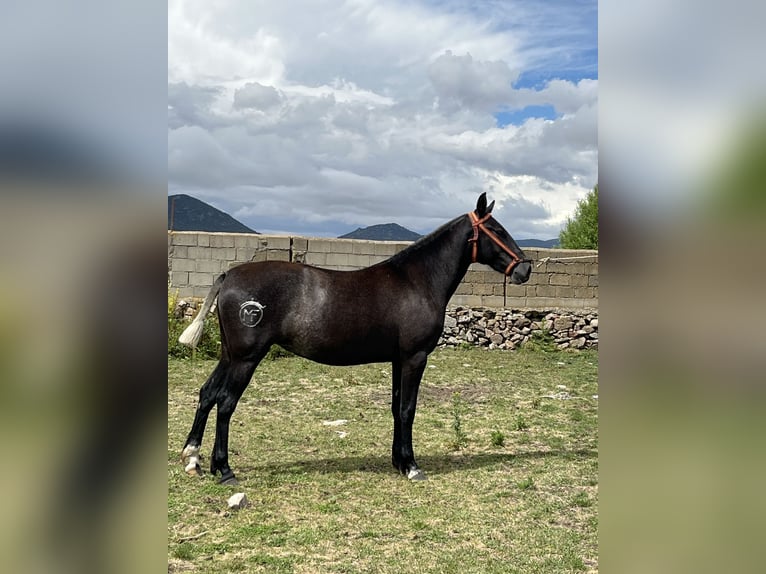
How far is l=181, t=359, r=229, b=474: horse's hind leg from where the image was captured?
4793 millimetres

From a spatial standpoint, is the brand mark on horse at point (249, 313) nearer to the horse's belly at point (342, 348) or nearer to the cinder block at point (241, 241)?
the horse's belly at point (342, 348)

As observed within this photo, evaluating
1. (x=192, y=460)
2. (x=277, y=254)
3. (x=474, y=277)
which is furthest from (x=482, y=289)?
(x=192, y=460)

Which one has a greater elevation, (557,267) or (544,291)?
(557,267)

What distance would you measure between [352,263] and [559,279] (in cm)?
391

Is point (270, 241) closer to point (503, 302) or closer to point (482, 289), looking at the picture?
point (482, 289)

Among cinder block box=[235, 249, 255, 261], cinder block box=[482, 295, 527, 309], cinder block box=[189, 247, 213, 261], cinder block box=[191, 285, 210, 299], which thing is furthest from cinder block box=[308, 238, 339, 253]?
cinder block box=[482, 295, 527, 309]

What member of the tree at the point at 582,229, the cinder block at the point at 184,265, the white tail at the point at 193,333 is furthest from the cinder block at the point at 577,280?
the tree at the point at 582,229

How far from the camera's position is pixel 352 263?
11.9 meters

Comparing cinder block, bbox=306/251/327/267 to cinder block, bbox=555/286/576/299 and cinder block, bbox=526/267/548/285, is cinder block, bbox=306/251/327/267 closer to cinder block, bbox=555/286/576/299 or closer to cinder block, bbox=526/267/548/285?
cinder block, bbox=526/267/548/285

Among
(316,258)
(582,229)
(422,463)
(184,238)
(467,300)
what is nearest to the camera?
(422,463)
